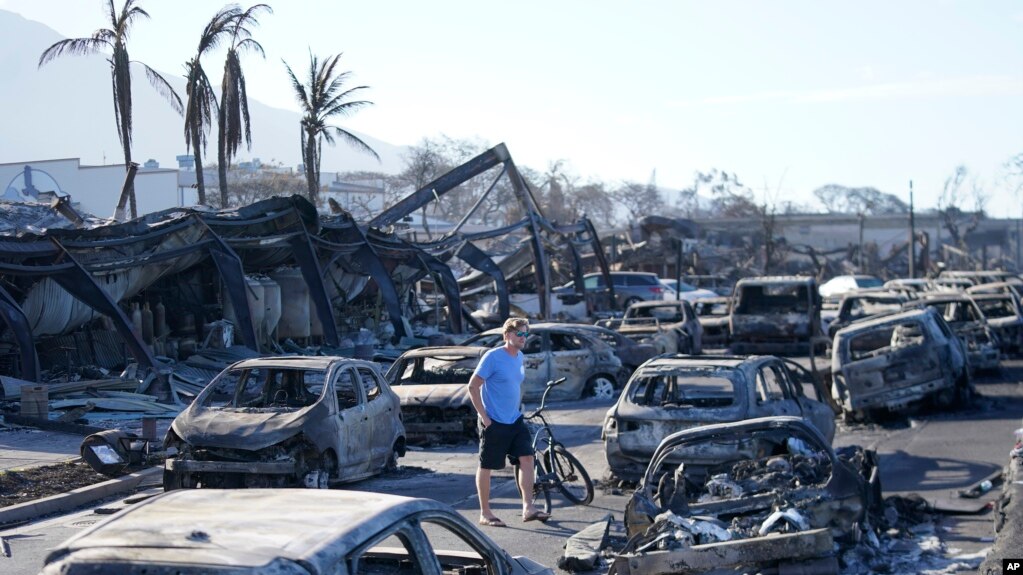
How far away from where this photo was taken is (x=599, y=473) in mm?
13367

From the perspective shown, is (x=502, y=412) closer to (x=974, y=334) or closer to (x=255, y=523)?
(x=255, y=523)

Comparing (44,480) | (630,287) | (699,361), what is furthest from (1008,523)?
(630,287)

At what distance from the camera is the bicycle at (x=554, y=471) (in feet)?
36.0

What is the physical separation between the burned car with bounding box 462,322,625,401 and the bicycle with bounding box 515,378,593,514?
25.5 feet

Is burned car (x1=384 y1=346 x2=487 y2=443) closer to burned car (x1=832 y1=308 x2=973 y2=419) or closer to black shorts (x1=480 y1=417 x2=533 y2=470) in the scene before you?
black shorts (x1=480 y1=417 x2=533 y2=470)

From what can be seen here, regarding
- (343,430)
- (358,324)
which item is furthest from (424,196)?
(343,430)

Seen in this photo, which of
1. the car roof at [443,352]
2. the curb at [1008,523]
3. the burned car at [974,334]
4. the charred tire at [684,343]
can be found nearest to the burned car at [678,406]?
the curb at [1008,523]

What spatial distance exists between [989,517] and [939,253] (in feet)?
212

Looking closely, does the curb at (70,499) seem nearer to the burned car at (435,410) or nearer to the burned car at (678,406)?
the burned car at (435,410)

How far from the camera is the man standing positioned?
10297 mm

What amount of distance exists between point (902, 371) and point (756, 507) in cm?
887

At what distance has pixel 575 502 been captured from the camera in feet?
36.9

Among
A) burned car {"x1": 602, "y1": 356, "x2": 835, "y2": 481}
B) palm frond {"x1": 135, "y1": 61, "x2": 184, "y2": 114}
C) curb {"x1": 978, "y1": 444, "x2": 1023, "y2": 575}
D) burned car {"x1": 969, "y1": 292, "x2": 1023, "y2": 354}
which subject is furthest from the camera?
palm frond {"x1": 135, "y1": 61, "x2": 184, "y2": 114}

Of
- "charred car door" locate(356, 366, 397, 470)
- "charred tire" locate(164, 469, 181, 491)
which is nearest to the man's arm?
"charred car door" locate(356, 366, 397, 470)
